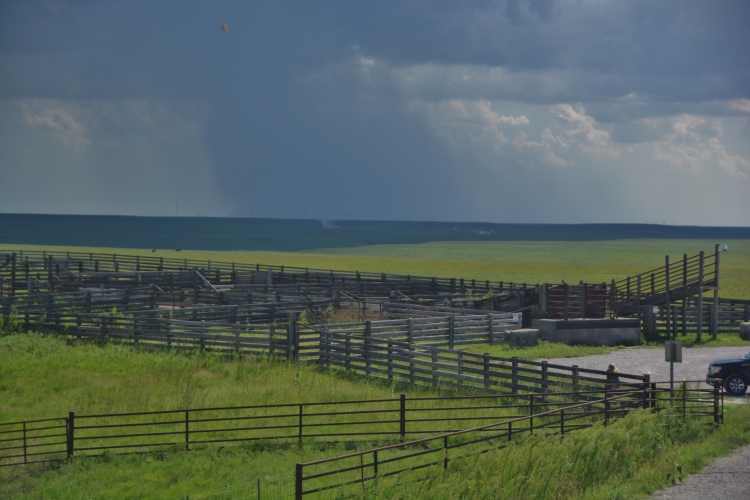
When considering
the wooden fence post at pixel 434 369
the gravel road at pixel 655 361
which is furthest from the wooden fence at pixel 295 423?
the gravel road at pixel 655 361

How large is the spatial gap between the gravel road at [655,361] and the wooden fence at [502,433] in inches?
237

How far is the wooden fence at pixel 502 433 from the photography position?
707 inches

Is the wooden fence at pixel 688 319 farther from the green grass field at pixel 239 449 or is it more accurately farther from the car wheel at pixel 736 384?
the green grass field at pixel 239 449

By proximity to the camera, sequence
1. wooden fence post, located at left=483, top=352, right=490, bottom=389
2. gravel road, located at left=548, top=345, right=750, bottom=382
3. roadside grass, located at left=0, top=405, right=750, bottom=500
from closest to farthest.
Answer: roadside grass, located at left=0, top=405, right=750, bottom=500, wooden fence post, located at left=483, top=352, right=490, bottom=389, gravel road, located at left=548, top=345, right=750, bottom=382

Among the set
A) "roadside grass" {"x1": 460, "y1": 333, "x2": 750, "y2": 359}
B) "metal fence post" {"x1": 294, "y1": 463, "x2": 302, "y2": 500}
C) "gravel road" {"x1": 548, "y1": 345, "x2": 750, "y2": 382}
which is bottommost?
A: "gravel road" {"x1": 548, "y1": 345, "x2": 750, "y2": 382}

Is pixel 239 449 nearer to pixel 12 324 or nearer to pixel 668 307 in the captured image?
pixel 12 324

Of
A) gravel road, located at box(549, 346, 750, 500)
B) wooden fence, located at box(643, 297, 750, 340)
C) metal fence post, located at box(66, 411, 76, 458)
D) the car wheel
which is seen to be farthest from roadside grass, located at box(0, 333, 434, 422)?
wooden fence, located at box(643, 297, 750, 340)

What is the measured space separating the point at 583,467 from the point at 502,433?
3.68 m

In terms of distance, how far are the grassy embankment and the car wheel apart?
10.1 ft

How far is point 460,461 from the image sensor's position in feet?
55.7

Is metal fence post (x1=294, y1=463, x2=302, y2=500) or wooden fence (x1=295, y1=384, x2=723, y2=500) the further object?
wooden fence (x1=295, y1=384, x2=723, y2=500)

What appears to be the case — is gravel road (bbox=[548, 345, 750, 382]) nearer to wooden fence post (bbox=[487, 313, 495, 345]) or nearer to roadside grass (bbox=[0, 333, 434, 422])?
wooden fence post (bbox=[487, 313, 495, 345])

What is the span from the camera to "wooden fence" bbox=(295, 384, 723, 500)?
59.0 feet

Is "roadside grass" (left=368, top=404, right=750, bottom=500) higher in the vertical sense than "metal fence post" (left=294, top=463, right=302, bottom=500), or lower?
lower
